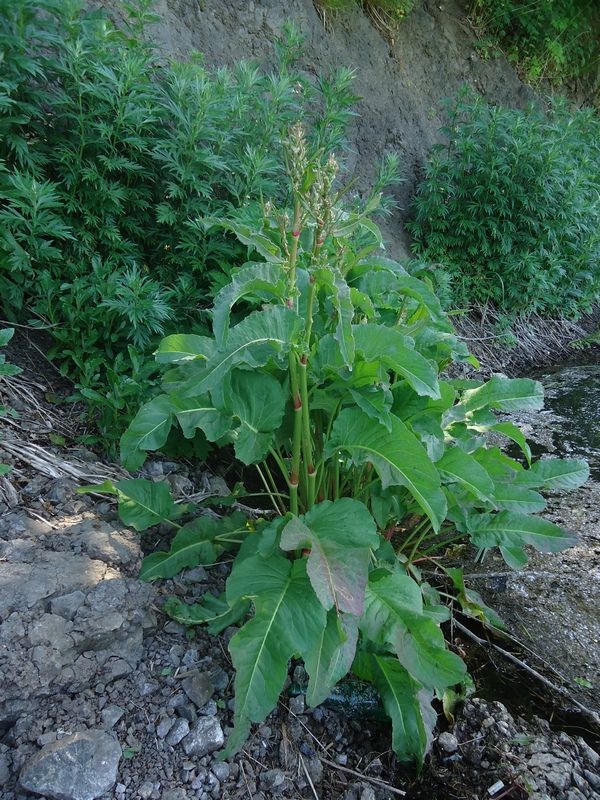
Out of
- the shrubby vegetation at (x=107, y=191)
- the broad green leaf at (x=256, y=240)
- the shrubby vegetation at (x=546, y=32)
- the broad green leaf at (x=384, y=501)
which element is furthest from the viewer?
the shrubby vegetation at (x=546, y=32)

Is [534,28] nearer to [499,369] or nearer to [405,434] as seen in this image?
[499,369]

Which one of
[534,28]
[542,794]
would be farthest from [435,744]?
[534,28]

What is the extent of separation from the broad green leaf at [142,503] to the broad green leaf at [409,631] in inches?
31.8

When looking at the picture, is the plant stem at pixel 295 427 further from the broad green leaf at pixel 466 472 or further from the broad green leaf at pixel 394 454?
the broad green leaf at pixel 466 472

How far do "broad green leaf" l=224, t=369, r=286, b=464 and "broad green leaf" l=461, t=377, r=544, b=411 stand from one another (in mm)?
872

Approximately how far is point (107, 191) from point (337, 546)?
6.49 feet

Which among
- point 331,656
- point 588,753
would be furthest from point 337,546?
point 588,753

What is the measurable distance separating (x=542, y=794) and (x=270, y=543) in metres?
1.05

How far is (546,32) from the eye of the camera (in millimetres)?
7316

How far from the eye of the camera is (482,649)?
82.5 inches

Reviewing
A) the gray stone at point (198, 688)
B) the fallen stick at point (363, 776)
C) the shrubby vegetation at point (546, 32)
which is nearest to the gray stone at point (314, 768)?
the fallen stick at point (363, 776)

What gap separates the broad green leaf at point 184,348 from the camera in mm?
A: 1825

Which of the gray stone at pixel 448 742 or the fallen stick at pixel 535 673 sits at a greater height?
the fallen stick at pixel 535 673

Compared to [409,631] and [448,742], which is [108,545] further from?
[448,742]
